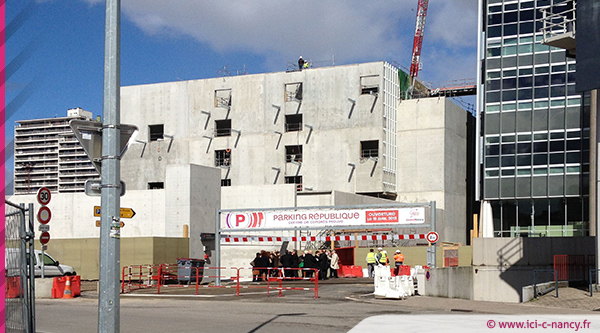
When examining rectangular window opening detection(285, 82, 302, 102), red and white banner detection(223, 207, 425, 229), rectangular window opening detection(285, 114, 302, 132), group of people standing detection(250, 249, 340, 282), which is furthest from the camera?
rectangular window opening detection(285, 114, 302, 132)

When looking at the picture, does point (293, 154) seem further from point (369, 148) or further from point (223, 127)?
point (223, 127)

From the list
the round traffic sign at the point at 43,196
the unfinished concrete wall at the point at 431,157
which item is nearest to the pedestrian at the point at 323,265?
the round traffic sign at the point at 43,196

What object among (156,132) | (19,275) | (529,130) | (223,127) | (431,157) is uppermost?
(223,127)

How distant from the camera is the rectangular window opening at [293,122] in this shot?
73.6m

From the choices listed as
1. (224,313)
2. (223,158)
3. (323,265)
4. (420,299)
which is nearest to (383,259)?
(323,265)

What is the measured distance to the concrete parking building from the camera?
69438mm

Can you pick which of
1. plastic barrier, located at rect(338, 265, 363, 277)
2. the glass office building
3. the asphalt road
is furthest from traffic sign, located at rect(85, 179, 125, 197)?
the glass office building

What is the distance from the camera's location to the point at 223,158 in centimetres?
7506

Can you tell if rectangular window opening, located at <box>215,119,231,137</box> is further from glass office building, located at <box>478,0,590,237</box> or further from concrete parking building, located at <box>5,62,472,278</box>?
glass office building, located at <box>478,0,590,237</box>

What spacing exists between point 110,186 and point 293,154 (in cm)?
6432

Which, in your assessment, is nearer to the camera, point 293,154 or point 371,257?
point 371,257

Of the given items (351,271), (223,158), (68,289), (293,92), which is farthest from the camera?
(223,158)

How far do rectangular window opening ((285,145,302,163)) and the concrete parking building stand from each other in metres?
0.10

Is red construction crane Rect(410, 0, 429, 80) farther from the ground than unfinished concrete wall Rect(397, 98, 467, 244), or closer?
farther from the ground
